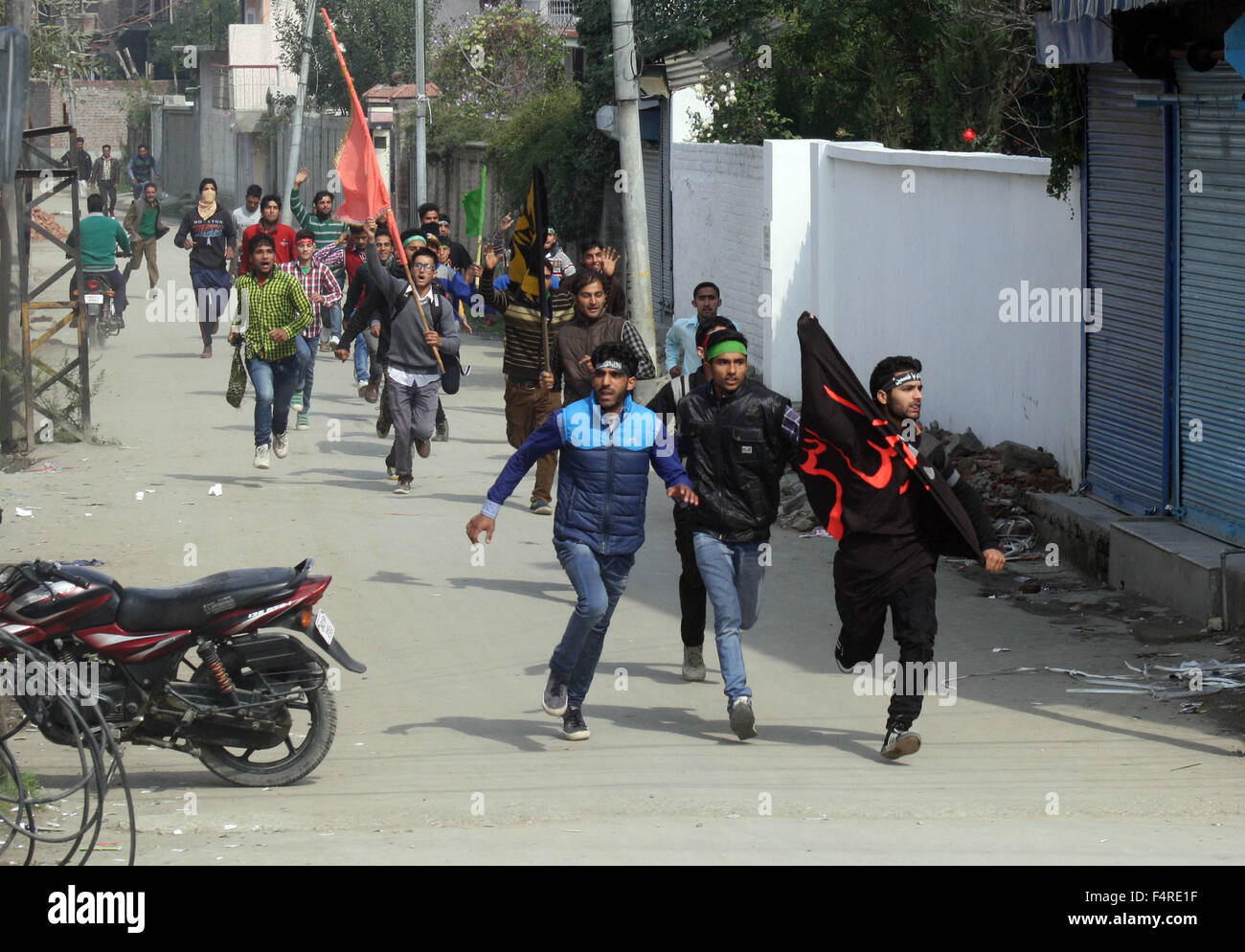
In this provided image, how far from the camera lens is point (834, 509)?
7258 mm

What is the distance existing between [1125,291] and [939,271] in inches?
124

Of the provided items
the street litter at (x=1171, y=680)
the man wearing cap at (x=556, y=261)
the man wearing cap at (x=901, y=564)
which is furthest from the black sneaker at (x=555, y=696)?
the man wearing cap at (x=556, y=261)

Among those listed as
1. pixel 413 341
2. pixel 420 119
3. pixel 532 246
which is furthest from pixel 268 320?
pixel 420 119

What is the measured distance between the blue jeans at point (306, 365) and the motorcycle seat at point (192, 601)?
7.38 meters

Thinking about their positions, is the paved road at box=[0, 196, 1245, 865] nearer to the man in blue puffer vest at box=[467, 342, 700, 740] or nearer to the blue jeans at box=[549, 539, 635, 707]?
the blue jeans at box=[549, 539, 635, 707]

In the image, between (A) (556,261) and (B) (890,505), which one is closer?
(B) (890,505)

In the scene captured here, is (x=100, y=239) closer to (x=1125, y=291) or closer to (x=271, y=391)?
(x=271, y=391)

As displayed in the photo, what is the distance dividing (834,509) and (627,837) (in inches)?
73.6

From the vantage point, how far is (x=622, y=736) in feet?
25.1

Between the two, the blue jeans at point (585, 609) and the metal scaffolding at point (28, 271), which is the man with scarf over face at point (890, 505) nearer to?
the blue jeans at point (585, 609)

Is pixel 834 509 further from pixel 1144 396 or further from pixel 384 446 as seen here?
pixel 384 446

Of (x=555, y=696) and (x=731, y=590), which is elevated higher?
(x=731, y=590)

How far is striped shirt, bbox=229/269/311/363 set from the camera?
43.9 ft

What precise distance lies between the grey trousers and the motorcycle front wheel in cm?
618
